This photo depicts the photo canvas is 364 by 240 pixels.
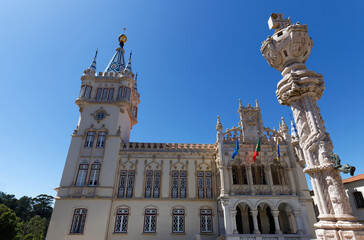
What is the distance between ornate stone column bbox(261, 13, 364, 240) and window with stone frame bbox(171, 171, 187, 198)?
1655 centimetres

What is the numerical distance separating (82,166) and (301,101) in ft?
73.9

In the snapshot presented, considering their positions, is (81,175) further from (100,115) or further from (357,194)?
(357,194)

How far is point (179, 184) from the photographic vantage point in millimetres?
22531

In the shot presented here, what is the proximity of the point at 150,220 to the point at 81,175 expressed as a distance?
30.1 feet

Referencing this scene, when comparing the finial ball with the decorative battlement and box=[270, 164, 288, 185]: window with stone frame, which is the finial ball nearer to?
the decorative battlement

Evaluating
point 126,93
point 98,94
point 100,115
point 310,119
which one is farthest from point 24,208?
point 310,119

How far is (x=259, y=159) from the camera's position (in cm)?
2138

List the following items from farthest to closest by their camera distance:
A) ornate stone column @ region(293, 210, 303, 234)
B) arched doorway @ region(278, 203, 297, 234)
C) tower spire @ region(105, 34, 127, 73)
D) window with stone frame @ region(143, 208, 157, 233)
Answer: tower spire @ region(105, 34, 127, 73) → window with stone frame @ region(143, 208, 157, 233) → arched doorway @ region(278, 203, 297, 234) → ornate stone column @ region(293, 210, 303, 234)

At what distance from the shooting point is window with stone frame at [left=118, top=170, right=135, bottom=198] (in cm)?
2190

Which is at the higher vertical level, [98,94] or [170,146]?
[98,94]

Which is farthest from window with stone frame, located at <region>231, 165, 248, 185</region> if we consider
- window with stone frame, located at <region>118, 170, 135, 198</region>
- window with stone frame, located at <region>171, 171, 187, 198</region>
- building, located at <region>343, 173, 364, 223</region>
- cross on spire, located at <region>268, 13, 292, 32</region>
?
cross on spire, located at <region>268, 13, 292, 32</region>

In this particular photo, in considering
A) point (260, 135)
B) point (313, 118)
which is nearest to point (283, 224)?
point (260, 135)

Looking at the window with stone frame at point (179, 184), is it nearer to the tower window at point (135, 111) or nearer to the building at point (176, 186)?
the building at point (176, 186)

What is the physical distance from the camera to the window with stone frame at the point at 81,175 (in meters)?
21.7
